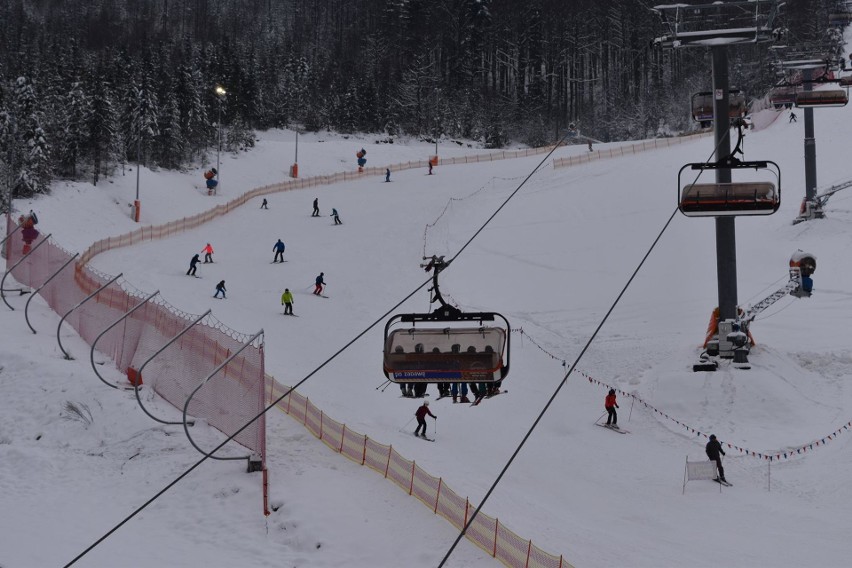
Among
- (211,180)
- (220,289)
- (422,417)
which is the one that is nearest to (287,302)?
(220,289)

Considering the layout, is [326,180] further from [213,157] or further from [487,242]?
[487,242]

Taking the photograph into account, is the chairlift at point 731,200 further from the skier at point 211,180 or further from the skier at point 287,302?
the skier at point 211,180

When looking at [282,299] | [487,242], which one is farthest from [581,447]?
[487,242]

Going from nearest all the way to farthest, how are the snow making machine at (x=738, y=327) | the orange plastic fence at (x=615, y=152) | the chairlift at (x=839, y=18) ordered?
the snow making machine at (x=738, y=327)
the orange plastic fence at (x=615, y=152)
the chairlift at (x=839, y=18)

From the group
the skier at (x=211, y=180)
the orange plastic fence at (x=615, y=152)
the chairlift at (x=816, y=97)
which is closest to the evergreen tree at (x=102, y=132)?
the skier at (x=211, y=180)

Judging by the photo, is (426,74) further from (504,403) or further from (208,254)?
(504,403)

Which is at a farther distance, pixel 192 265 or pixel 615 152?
pixel 615 152
